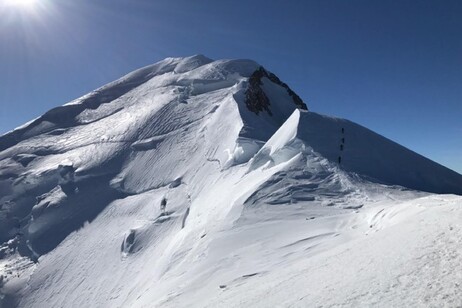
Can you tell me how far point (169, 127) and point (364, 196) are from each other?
29.9 metres

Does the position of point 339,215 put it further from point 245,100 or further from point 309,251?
point 245,100

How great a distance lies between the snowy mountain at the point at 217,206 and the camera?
7.74 meters

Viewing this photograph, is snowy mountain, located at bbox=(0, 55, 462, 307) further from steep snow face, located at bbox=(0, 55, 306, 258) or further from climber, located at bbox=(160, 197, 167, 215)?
climber, located at bbox=(160, 197, 167, 215)

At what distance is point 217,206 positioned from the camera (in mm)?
18422

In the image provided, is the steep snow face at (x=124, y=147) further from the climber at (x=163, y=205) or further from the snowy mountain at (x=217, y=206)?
the climber at (x=163, y=205)

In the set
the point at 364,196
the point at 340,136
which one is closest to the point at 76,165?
the point at 340,136

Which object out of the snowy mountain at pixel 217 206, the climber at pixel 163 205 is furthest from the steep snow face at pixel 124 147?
the climber at pixel 163 205

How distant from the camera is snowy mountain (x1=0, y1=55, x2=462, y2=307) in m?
7.74

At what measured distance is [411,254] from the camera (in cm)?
692

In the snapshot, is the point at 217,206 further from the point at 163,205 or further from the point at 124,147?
the point at 124,147

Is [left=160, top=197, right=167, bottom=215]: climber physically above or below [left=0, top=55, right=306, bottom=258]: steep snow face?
below

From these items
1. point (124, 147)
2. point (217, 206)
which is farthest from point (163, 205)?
point (124, 147)

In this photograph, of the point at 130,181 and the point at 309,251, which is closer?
the point at 309,251

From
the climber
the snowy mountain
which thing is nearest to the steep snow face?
the snowy mountain
